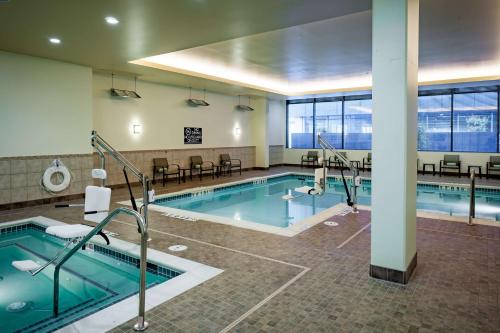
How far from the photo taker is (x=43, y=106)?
6887 millimetres

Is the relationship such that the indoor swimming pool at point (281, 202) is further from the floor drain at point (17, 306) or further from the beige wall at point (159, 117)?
the floor drain at point (17, 306)

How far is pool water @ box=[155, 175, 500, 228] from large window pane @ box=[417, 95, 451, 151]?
11.1 ft

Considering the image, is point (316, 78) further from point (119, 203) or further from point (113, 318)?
point (113, 318)

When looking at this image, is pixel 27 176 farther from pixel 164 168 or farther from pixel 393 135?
pixel 393 135

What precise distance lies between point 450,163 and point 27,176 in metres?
12.2

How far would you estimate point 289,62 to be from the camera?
27.8 feet

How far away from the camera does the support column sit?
2967 mm

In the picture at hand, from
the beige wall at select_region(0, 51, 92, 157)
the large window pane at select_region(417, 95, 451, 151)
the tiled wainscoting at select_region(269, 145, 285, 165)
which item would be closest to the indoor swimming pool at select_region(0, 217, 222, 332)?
the beige wall at select_region(0, 51, 92, 157)

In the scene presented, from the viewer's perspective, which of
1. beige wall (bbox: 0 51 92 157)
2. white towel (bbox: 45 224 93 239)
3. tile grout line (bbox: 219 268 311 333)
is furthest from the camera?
beige wall (bbox: 0 51 92 157)

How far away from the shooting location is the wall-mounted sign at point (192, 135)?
11.0 metres

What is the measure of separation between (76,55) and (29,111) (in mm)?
1430

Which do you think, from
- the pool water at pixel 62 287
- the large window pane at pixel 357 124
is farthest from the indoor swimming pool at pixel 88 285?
the large window pane at pixel 357 124

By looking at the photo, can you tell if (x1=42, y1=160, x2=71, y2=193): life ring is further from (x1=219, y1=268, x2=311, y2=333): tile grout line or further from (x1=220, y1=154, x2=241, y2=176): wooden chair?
(x1=219, y1=268, x2=311, y2=333): tile grout line

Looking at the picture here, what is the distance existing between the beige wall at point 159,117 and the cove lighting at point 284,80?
155cm
